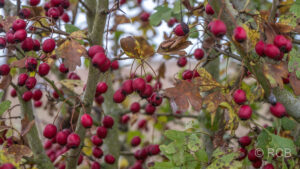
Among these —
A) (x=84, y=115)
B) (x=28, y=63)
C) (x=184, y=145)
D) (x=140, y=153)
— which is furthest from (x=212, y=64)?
(x=28, y=63)

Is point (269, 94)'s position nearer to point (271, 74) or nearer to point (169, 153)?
point (271, 74)

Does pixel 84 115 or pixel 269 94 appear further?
pixel 84 115

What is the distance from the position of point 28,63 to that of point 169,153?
80 centimetres

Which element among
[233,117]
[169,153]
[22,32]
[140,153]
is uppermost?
[22,32]

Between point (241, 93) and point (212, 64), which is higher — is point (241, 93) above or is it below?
below

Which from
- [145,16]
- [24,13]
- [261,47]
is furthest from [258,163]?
[145,16]

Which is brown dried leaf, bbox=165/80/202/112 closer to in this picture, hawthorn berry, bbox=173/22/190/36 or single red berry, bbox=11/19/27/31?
hawthorn berry, bbox=173/22/190/36

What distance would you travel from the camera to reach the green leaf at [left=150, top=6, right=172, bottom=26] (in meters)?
2.63

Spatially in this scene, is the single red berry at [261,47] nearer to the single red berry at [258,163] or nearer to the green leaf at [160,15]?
the single red berry at [258,163]

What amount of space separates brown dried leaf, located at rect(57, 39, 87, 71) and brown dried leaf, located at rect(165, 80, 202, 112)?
0.41 meters

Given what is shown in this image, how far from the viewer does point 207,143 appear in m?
2.42

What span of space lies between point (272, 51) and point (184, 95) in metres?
0.41

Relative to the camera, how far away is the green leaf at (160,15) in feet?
8.63

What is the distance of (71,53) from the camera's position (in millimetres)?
1438
